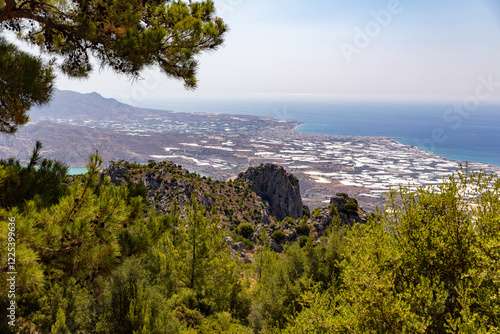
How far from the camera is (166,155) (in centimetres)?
16600

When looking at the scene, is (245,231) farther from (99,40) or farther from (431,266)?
(99,40)

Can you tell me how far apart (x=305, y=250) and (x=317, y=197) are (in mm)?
104126

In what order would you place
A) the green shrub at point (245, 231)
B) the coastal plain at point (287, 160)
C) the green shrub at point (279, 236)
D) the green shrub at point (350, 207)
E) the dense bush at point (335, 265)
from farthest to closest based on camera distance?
the coastal plain at point (287, 160) < the green shrub at point (245, 231) < the green shrub at point (279, 236) < the green shrub at point (350, 207) < the dense bush at point (335, 265)

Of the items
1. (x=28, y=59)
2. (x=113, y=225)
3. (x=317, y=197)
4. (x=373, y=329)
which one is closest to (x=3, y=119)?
(x=28, y=59)

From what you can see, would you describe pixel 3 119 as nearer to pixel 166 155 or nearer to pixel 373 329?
pixel 373 329

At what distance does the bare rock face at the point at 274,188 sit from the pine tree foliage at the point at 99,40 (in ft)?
177

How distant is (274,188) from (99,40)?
58.6 metres

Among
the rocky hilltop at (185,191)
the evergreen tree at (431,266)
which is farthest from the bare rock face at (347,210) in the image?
the evergreen tree at (431,266)

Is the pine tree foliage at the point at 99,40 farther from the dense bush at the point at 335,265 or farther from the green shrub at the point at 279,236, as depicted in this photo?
the green shrub at the point at 279,236

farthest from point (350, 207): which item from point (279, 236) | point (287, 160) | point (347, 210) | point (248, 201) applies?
point (287, 160)

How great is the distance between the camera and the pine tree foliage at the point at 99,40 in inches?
209

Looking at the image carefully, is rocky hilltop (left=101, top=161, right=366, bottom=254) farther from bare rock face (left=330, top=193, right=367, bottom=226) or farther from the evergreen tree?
the evergreen tree

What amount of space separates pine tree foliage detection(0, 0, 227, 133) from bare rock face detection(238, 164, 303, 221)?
5406 cm

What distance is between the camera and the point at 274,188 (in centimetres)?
6334
